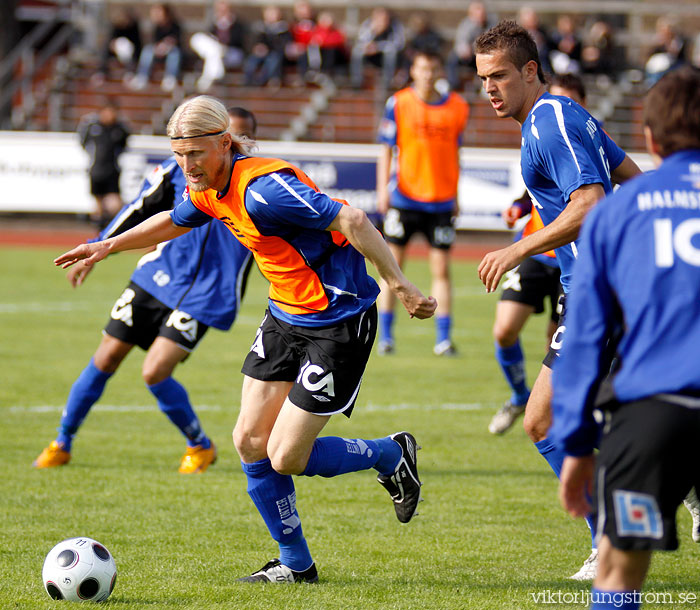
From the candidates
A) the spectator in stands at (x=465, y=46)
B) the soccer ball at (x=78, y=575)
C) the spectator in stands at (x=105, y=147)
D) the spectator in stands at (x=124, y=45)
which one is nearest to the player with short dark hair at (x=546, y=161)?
the soccer ball at (x=78, y=575)

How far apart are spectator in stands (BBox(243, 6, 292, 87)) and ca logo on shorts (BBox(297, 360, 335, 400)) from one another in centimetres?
1989

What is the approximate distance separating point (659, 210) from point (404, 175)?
796cm

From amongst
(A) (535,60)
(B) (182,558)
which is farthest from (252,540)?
(A) (535,60)

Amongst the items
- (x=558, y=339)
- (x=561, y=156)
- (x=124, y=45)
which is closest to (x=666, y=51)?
(x=124, y=45)

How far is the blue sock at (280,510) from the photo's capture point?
4.29 metres

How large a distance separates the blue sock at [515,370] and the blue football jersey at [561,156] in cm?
278

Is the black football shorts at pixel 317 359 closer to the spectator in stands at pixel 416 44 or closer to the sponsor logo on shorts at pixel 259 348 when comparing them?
the sponsor logo on shorts at pixel 259 348

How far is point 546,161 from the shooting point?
13.5 ft

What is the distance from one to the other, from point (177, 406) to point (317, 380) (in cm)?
212

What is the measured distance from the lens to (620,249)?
2727mm

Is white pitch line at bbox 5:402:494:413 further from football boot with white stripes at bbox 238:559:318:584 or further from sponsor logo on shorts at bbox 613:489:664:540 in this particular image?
sponsor logo on shorts at bbox 613:489:664:540

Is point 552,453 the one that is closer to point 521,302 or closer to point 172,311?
point 172,311

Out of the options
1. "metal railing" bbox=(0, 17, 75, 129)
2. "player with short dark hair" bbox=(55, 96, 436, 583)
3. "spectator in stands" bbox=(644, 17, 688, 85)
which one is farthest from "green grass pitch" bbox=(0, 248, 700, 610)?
"metal railing" bbox=(0, 17, 75, 129)

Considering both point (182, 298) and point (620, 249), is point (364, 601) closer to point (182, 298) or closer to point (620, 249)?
point (620, 249)
